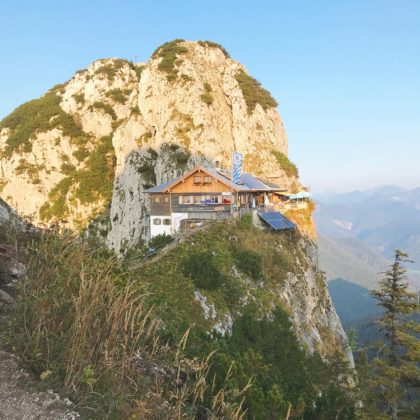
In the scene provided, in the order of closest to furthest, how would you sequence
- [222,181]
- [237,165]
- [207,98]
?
[222,181] → [237,165] → [207,98]

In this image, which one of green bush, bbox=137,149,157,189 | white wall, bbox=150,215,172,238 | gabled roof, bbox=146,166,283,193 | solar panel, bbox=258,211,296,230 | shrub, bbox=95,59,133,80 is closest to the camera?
solar panel, bbox=258,211,296,230

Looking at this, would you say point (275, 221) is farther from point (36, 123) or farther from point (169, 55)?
point (36, 123)

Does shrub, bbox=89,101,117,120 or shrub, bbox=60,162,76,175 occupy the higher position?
shrub, bbox=89,101,117,120

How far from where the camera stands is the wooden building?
36.7 m

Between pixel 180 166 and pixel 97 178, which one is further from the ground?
pixel 180 166

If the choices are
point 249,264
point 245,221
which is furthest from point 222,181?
point 249,264

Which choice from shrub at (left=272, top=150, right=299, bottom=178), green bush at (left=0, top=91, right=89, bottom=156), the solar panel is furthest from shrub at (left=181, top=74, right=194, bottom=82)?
the solar panel

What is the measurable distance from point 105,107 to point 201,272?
247 feet

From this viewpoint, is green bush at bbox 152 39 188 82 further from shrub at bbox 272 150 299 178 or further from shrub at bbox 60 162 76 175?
shrub at bbox 60 162 76 175

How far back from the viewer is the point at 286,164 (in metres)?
62.4

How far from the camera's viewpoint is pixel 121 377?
4.97 m

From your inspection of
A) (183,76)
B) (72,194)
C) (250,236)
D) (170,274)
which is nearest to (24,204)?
(72,194)

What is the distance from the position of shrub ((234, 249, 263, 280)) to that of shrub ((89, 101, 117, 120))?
230ft

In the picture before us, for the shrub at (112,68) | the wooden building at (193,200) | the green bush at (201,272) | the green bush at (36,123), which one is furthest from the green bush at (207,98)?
the green bush at (201,272)
